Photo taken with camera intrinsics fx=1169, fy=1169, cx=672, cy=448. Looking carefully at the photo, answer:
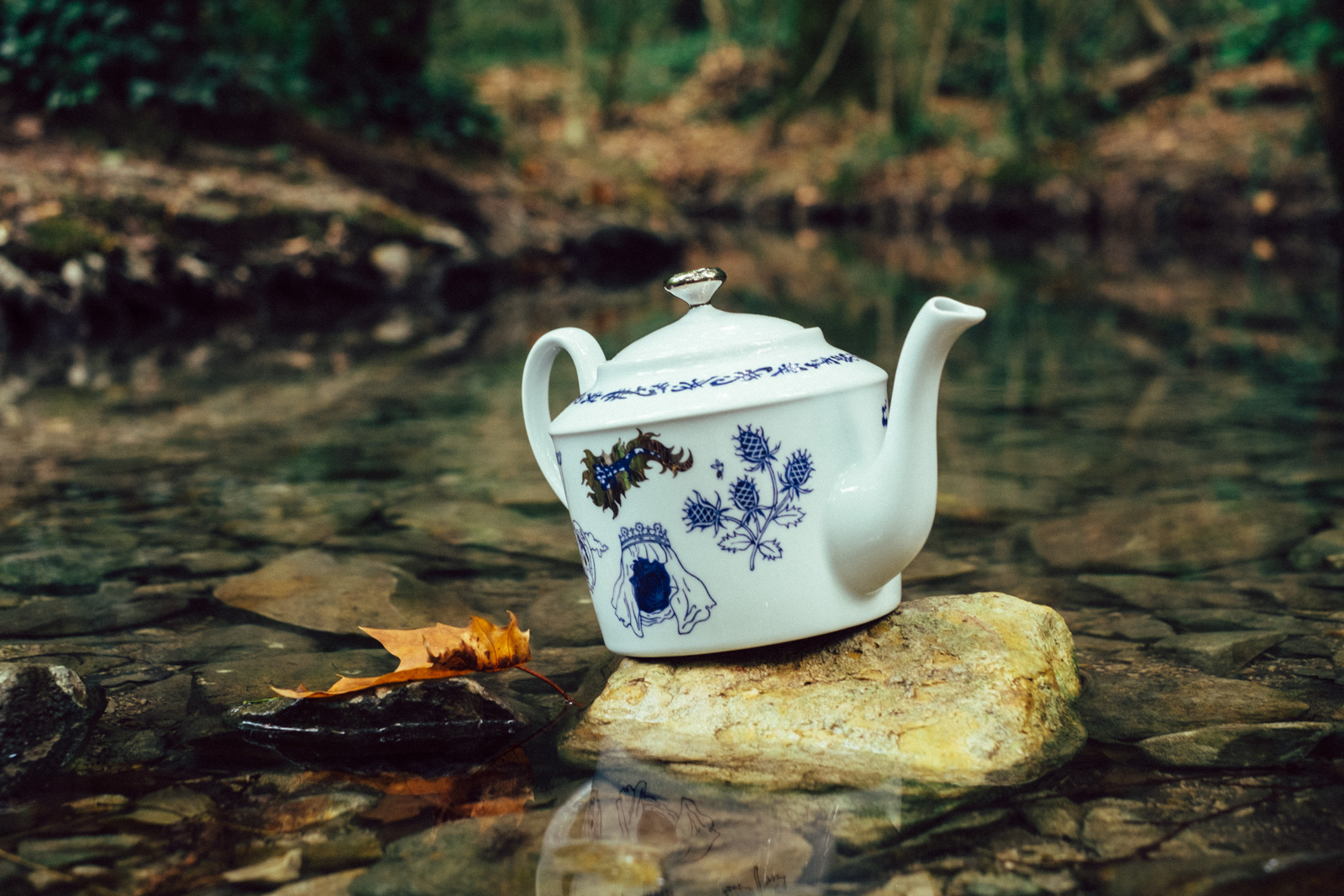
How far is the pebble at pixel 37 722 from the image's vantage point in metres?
1.61

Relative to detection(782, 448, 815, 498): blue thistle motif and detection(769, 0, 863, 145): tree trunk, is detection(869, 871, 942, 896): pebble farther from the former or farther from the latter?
detection(769, 0, 863, 145): tree trunk

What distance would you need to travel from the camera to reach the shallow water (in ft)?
4.45

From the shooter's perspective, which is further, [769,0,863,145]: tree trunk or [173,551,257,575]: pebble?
[769,0,863,145]: tree trunk

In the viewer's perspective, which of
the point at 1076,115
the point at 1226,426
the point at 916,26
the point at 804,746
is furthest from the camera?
the point at 916,26

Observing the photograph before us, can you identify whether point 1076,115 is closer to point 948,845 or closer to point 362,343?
point 362,343

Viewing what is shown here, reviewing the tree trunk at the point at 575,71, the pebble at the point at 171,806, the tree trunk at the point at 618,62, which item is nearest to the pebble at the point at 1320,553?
the pebble at the point at 171,806

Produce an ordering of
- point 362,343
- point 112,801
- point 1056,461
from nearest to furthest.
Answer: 1. point 112,801
2. point 1056,461
3. point 362,343

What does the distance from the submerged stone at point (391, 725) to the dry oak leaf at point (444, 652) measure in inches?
0.8

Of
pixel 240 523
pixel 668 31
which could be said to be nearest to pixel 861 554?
pixel 240 523

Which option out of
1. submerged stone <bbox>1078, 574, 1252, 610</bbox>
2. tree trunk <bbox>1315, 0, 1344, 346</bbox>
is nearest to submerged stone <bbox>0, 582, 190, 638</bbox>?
submerged stone <bbox>1078, 574, 1252, 610</bbox>

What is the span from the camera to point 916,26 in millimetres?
15648

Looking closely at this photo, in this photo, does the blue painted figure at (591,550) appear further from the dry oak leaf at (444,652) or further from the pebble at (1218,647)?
the pebble at (1218,647)

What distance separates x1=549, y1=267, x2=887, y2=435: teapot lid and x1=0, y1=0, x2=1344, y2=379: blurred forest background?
6.65 m

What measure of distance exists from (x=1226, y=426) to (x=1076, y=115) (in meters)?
11.5
